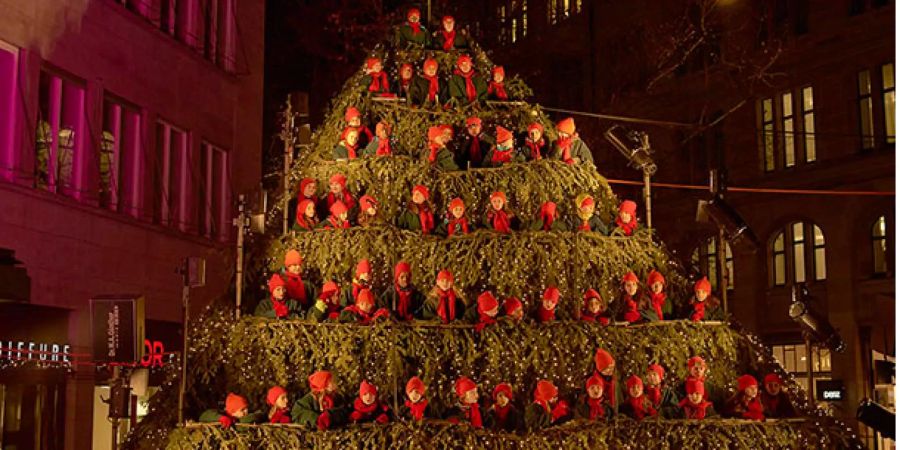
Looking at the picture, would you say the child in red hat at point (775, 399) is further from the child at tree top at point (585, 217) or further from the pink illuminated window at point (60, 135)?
the pink illuminated window at point (60, 135)

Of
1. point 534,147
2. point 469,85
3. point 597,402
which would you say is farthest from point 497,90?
point 597,402

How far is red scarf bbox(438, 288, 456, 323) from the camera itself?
8.61m

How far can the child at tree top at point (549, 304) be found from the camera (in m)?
8.66

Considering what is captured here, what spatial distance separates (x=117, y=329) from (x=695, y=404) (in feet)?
20.9

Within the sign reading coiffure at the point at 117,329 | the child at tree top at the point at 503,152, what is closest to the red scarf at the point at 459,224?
the child at tree top at the point at 503,152

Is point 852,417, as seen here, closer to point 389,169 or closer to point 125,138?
point 125,138

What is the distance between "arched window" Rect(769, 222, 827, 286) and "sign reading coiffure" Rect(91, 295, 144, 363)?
17479 millimetres

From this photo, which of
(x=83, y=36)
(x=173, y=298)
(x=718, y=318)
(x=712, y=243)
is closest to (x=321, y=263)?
(x=718, y=318)

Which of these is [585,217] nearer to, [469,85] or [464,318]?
[464,318]

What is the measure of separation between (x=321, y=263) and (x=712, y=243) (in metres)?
21.2

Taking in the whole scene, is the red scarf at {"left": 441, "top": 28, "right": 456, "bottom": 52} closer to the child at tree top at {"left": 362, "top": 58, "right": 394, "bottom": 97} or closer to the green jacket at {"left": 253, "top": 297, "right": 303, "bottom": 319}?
the child at tree top at {"left": 362, "top": 58, "right": 394, "bottom": 97}

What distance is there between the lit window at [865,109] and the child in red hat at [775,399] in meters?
16.5

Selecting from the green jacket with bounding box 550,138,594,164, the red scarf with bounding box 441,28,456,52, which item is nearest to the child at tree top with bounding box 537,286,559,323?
the green jacket with bounding box 550,138,594,164

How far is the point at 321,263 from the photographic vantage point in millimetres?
9008
